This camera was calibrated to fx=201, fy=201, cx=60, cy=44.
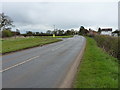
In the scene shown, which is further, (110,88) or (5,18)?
(5,18)

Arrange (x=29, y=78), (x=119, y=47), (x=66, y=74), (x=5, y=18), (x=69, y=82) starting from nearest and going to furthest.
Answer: (x=69, y=82) < (x=29, y=78) < (x=66, y=74) < (x=119, y=47) < (x=5, y=18)

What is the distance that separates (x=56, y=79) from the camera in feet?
29.4

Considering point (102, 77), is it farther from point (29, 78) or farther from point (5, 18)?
point (5, 18)

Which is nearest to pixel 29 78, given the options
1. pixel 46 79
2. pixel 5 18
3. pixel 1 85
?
pixel 46 79

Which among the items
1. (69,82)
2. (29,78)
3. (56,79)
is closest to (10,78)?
(29,78)

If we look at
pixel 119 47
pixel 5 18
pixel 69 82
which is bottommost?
pixel 69 82

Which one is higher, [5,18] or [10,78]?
[5,18]

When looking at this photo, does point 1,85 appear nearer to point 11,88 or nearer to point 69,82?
point 11,88

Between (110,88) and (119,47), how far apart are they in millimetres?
9266

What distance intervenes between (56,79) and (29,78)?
1228 millimetres

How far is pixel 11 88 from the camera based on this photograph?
24.5ft

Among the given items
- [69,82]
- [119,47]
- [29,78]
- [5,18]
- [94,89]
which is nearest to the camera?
[94,89]

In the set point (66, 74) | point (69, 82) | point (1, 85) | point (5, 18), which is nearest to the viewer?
point (1, 85)

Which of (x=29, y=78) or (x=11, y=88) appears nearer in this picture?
(x=11, y=88)
